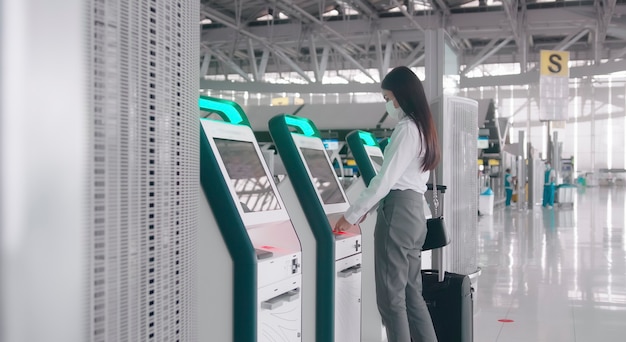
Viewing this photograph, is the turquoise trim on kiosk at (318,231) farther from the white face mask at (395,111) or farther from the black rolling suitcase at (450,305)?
the black rolling suitcase at (450,305)

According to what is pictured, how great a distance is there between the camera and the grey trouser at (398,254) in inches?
100

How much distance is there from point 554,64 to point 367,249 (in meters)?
14.0

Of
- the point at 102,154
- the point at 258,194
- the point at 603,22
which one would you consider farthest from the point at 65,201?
the point at 603,22

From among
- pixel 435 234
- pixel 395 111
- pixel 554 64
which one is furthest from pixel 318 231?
pixel 554 64

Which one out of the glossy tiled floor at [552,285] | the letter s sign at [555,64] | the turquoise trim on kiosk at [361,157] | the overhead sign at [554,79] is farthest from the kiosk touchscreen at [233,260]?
the letter s sign at [555,64]

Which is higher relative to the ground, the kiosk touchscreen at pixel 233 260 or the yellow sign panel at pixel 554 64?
the yellow sign panel at pixel 554 64

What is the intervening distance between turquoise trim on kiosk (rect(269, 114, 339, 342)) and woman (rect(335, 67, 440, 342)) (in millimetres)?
92

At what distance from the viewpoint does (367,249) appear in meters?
3.34

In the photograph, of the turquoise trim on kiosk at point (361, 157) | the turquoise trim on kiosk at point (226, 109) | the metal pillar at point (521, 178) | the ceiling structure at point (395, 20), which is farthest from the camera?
the ceiling structure at point (395, 20)

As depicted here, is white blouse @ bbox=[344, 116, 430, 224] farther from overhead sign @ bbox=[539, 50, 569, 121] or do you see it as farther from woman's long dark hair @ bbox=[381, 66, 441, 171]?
overhead sign @ bbox=[539, 50, 569, 121]

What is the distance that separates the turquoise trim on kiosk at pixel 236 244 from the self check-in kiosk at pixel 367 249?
148cm

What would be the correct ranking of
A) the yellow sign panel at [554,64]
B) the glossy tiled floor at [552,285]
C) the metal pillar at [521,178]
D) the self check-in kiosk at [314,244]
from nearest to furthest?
1. the self check-in kiosk at [314,244]
2. the glossy tiled floor at [552,285]
3. the yellow sign panel at [554,64]
4. the metal pillar at [521,178]

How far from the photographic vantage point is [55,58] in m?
0.91

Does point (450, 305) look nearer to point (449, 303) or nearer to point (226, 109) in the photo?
point (449, 303)
